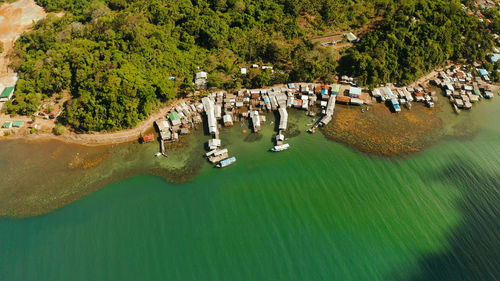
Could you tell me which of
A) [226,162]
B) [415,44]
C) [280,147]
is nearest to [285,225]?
[280,147]

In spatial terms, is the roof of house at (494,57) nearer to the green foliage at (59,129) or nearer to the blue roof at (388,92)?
the blue roof at (388,92)

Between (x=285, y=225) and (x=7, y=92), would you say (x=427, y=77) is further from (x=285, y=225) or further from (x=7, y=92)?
(x=7, y=92)

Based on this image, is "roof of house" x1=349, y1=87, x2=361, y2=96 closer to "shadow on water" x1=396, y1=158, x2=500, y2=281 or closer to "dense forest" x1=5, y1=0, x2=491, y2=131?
"dense forest" x1=5, y1=0, x2=491, y2=131

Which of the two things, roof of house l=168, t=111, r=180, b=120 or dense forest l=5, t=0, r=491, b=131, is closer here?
dense forest l=5, t=0, r=491, b=131

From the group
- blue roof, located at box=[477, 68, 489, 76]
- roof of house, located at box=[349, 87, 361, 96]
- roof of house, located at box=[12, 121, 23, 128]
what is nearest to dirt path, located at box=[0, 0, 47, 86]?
roof of house, located at box=[12, 121, 23, 128]

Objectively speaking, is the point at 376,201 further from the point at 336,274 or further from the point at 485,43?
the point at 485,43

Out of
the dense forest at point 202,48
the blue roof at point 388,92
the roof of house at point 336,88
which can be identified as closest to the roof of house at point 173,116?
the dense forest at point 202,48

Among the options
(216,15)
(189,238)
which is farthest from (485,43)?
(189,238)
